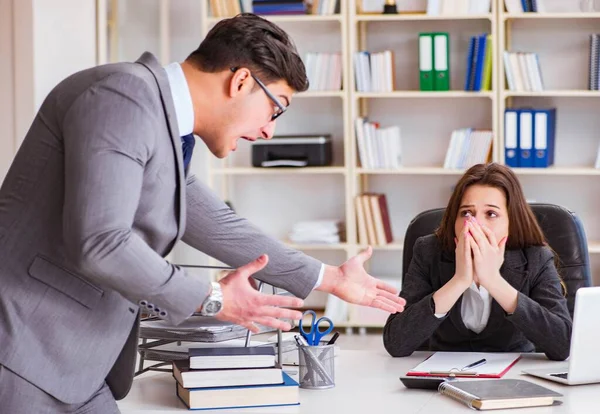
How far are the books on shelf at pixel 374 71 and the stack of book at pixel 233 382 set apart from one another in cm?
339

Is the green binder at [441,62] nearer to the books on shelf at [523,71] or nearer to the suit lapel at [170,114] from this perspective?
the books on shelf at [523,71]

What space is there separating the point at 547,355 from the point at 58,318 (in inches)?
50.7

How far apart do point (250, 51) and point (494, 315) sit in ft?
3.98

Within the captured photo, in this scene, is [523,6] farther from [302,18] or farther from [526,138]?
[302,18]

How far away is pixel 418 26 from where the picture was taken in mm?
5324

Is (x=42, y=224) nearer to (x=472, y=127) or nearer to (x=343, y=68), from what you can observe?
(x=343, y=68)

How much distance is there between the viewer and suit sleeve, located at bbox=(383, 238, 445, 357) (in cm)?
237

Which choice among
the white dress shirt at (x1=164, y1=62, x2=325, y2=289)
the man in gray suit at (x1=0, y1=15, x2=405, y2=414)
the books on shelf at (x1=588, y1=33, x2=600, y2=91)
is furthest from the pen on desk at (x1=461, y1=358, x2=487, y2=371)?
the books on shelf at (x1=588, y1=33, x2=600, y2=91)

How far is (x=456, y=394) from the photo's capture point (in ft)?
6.17

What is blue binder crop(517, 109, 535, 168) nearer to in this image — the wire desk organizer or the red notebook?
the red notebook

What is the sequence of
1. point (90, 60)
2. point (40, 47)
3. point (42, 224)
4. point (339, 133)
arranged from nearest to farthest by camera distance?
point (42, 224), point (40, 47), point (90, 60), point (339, 133)

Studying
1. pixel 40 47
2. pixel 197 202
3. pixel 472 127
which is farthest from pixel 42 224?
pixel 472 127

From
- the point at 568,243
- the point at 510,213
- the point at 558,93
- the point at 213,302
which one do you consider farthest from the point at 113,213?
the point at 558,93

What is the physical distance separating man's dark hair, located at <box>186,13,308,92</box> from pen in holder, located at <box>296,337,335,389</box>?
62 centimetres
